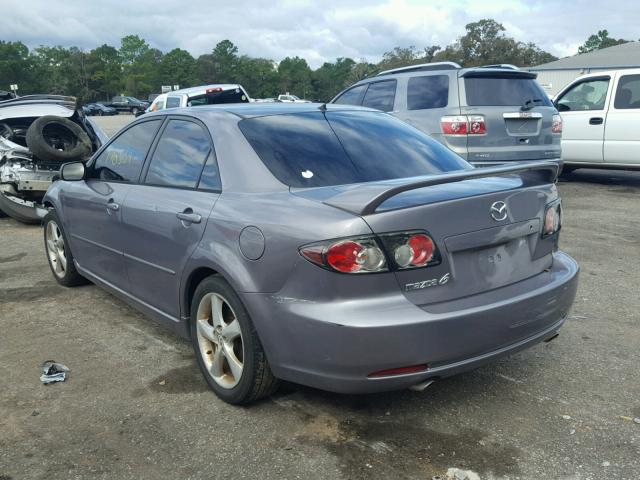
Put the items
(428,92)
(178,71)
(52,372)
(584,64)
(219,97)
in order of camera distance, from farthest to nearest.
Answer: (178,71)
(584,64)
(219,97)
(428,92)
(52,372)

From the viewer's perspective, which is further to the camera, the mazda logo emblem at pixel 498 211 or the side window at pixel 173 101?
the side window at pixel 173 101

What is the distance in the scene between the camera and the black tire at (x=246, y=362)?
10.0ft

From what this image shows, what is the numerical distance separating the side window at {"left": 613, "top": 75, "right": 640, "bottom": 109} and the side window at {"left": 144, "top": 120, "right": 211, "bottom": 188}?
28.0 feet

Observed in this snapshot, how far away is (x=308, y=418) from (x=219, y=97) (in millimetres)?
12986

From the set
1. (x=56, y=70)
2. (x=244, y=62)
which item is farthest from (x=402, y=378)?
(x=244, y=62)

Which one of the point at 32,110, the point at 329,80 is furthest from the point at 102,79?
the point at 32,110

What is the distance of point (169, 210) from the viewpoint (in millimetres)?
3635

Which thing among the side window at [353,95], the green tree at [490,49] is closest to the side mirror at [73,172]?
the side window at [353,95]

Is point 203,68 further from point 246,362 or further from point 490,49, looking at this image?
point 246,362

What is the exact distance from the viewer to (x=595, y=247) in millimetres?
6605

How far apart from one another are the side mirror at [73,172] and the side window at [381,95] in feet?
17.2

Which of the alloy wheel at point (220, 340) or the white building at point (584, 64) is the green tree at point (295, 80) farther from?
the alloy wheel at point (220, 340)

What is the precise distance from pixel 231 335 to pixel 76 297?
8.48 feet

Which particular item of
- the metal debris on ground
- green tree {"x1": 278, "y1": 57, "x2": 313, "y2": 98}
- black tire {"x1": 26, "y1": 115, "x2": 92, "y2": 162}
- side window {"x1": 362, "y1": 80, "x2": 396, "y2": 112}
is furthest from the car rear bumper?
green tree {"x1": 278, "y1": 57, "x2": 313, "y2": 98}
